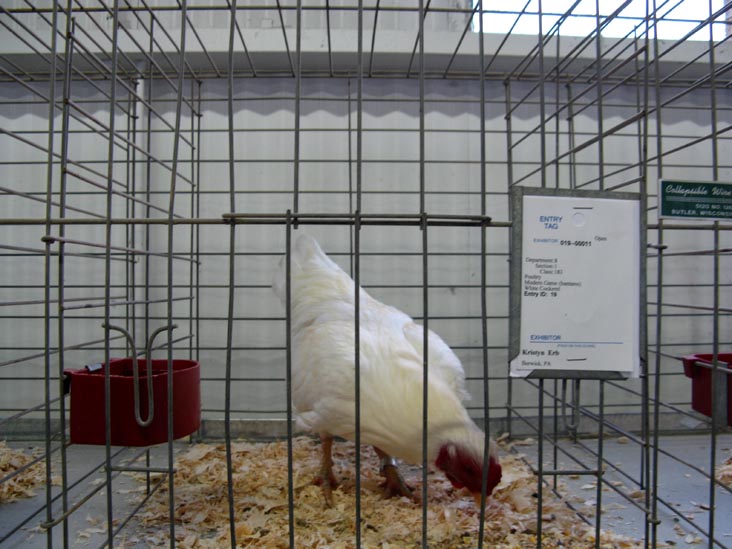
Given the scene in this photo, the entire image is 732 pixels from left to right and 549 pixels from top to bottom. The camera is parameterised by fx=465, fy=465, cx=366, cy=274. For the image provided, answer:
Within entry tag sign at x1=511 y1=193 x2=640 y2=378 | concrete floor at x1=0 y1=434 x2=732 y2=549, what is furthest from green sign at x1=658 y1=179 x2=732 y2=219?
concrete floor at x1=0 y1=434 x2=732 y2=549

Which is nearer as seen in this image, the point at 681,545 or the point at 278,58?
the point at 681,545

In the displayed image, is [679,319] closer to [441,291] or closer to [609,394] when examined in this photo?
[609,394]

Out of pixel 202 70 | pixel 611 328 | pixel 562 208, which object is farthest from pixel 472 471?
pixel 202 70

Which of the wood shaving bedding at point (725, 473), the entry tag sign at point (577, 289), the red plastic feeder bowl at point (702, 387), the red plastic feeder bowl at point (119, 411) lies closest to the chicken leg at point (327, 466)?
the red plastic feeder bowl at point (119, 411)

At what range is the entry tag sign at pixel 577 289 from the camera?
111cm

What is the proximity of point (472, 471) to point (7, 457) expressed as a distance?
7.70 ft

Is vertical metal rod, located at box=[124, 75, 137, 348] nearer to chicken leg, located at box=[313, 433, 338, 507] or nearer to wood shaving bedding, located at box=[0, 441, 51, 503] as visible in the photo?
wood shaving bedding, located at box=[0, 441, 51, 503]

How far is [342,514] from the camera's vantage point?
1.86 metres

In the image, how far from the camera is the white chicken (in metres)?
1.68

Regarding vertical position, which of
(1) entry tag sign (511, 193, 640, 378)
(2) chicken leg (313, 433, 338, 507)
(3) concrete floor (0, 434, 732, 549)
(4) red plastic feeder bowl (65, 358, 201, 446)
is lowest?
(3) concrete floor (0, 434, 732, 549)

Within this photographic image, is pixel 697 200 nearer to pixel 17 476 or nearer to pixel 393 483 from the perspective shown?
pixel 393 483

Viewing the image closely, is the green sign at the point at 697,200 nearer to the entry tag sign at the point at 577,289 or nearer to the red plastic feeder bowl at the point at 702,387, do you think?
the entry tag sign at the point at 577,289

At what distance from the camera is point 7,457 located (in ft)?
7.80

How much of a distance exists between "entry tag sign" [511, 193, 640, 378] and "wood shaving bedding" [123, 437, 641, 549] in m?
0.91
